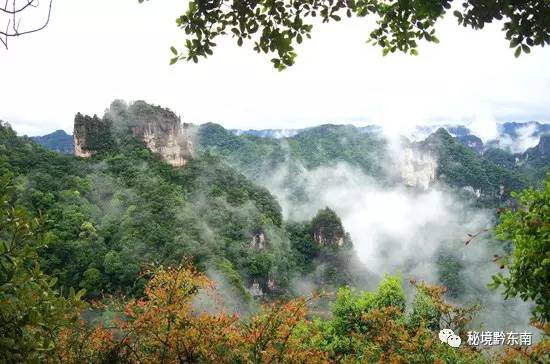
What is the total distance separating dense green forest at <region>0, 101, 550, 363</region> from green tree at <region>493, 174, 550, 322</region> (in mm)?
15

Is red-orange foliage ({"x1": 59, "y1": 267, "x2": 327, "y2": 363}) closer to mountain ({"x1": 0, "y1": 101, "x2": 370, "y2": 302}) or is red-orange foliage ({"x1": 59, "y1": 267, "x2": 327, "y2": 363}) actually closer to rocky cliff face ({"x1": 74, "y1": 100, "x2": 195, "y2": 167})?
mountain ({"x1": 0, "y1": 101, "x2": 370, "y2": 302})

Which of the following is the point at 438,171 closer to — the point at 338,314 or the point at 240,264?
the point at 240,264

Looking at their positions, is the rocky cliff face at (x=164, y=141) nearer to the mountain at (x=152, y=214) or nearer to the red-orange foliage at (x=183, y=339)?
the mountain at (x=152, y=214)

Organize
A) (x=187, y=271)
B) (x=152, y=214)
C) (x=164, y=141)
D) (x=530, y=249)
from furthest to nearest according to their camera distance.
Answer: (x=164, y=141) < (x=152, y=214) < (x=187, y=271) < (x=530, y=249)

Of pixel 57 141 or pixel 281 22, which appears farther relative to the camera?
pixel 57 141

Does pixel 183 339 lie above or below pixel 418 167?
above

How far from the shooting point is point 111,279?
108 feet

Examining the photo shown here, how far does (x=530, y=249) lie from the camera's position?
3.26 m

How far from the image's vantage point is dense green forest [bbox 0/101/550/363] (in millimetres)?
3359

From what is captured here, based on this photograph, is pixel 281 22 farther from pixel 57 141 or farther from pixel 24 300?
pixel 57 141

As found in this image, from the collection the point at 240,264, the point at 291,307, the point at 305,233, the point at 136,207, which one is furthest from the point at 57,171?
the point at 291,307

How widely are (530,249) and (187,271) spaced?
214 inches

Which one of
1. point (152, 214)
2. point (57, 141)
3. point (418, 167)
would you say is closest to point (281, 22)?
point (152, 214)

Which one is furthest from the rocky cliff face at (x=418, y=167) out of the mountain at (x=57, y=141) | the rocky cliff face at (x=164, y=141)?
the mountain at (x=57, y=141)
